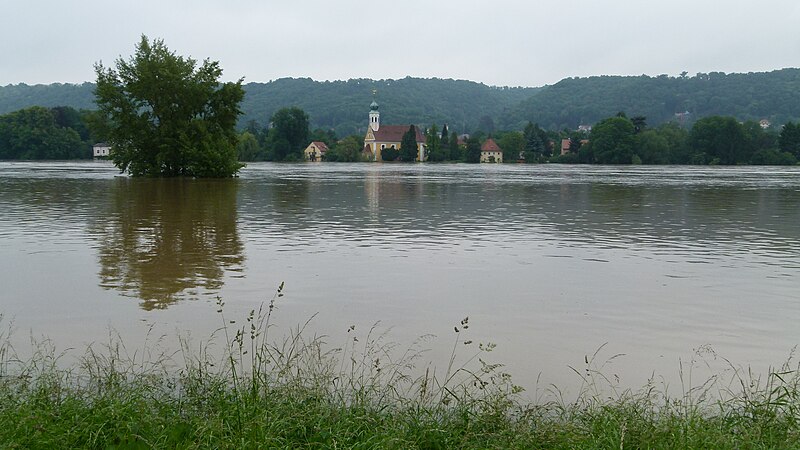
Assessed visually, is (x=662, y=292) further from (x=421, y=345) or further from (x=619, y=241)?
(x=619, y=241)

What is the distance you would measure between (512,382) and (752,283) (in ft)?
22.7

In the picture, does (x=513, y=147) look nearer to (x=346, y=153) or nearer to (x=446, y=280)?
(x=346, y=153)

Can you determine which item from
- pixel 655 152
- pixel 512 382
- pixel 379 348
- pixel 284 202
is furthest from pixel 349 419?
pixel 655 152

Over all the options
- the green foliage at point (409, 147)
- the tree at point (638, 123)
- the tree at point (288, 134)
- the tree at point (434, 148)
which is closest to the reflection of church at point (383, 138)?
the green foliage at point (409, 147)

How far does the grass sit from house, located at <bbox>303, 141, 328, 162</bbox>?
146m

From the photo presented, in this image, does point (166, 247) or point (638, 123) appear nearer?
point (166, 247)

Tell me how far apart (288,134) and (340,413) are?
144681mm

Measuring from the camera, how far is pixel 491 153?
16425 cm

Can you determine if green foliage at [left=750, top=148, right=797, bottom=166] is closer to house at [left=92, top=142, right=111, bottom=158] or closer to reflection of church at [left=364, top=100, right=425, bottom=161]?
reflection of church at [left=364, top=100, right=425, bottom=161]

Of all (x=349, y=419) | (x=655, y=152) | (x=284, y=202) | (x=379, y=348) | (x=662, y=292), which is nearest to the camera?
(x=349, y=419)

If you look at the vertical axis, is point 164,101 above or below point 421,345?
above

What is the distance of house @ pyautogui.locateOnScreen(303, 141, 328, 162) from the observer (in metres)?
153

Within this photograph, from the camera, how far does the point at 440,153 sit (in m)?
159

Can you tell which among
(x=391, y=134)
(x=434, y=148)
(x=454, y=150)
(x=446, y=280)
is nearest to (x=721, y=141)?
(x=454, y=150)
